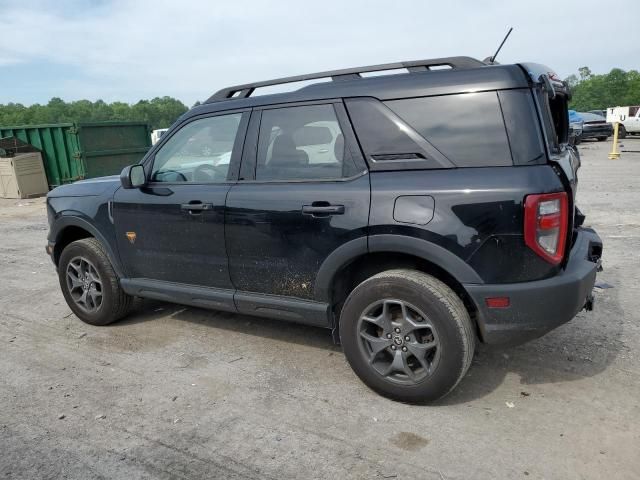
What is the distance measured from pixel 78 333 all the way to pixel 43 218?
8.09 m

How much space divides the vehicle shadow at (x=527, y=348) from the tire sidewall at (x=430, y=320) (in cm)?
24

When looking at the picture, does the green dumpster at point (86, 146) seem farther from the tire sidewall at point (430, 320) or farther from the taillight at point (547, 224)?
the taillight at point (547, 224)

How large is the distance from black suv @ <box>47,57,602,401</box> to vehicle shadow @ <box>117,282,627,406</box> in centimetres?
48

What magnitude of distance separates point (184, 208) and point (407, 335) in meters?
1.85

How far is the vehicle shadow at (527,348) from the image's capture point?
3316 millimetres

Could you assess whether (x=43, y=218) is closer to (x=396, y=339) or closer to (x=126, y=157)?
(x=126, y=157)

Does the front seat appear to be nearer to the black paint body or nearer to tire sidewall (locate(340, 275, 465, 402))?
the black paint body

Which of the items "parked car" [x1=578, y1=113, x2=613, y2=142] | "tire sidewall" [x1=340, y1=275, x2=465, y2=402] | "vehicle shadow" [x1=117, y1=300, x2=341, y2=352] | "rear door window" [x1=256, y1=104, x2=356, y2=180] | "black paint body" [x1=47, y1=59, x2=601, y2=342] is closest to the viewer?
"black paint body" [x1=47, y1=59, x2=601, y2=342]

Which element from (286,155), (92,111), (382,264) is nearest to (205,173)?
(286,155)

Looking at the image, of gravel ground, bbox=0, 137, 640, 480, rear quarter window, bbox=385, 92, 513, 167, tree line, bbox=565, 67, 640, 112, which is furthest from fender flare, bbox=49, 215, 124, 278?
tree line, bbox=565, 67, 640, 112

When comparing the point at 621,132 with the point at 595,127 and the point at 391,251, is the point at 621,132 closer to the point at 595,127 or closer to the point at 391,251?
the point at 595,127

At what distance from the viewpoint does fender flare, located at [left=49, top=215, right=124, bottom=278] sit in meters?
4.34

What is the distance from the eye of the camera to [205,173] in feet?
12.6

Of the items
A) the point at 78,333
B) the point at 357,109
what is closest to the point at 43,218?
the point at 78,333
